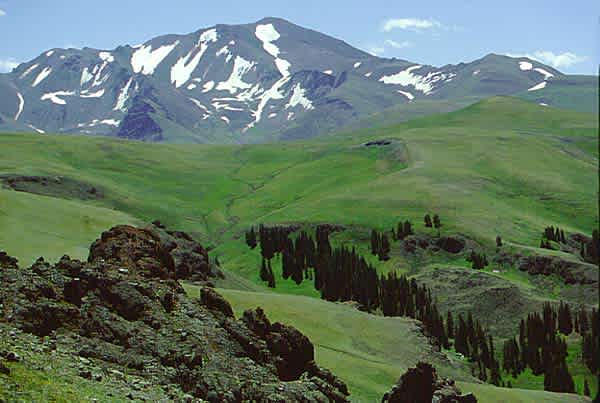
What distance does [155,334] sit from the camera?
126ft

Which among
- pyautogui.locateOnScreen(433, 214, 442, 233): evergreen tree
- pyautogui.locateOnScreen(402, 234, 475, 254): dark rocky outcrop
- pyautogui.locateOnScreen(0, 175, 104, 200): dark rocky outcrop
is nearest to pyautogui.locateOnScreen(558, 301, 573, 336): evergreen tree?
pyautogui.locateOnScreen(402, 234, 475, 254): dark rocky outcrop

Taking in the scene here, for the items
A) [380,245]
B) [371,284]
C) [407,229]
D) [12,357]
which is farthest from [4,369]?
[407,229]

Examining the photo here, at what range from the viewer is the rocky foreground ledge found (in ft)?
113

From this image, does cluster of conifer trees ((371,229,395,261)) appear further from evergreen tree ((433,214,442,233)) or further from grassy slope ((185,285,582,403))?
grassy slope ((185,285,582,403))

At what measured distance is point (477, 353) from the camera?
11338 cm

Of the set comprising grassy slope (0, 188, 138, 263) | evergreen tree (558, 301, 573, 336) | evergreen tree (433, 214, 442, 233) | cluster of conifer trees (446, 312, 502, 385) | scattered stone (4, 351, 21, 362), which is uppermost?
scattered stone (4, 351, 21, 362)

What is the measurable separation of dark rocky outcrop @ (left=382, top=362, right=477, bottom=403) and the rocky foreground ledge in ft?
13.4

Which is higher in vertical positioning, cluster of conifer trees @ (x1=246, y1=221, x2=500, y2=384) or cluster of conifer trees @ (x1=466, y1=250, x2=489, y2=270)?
cluster of conifer trees @ (x1=466, y1=250, x2=489, y2=270)

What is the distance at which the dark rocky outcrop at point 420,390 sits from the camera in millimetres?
48156

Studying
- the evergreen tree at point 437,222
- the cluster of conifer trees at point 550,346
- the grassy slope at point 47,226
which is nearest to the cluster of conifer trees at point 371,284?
the cluster of conifer trees at point 550,346

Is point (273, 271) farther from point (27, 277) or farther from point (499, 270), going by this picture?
point (27, 277)

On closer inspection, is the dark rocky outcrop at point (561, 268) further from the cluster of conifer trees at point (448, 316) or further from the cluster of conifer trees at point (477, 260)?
the cluster of conifer trees at point (448, 316)

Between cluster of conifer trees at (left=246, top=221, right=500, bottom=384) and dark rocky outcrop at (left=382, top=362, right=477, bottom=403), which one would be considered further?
cluster of conifer trees at (left=246, top=221, right=500, bottom=384)

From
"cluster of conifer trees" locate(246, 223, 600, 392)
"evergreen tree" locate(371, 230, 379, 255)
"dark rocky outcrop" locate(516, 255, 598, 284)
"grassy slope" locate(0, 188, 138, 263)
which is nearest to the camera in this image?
"grassy slope" locate(0, 188, 138, 263)
